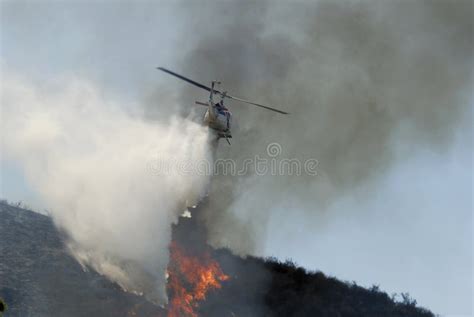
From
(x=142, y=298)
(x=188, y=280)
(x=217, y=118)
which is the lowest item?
(x=142, y=298)

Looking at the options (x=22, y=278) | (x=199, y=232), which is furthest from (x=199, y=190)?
(x=22, y=278)

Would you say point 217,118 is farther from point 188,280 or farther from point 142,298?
point 142,298

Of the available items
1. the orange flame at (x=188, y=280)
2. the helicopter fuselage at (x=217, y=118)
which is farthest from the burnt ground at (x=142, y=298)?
the helicopter fuselage at (x=217, y=118)

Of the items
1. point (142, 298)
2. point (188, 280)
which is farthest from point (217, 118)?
point (142, 298)

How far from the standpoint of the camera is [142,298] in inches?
1540

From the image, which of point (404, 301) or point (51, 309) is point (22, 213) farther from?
point (404, 301)

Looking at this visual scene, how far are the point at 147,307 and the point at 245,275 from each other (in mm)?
9081

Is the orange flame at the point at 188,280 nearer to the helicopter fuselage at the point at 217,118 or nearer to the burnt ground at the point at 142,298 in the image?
the burnt ground at the point at 142,298

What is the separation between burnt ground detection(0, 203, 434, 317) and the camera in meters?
37.6

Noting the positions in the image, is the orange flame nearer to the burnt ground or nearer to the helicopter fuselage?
the burnt ground

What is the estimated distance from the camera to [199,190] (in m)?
41.7

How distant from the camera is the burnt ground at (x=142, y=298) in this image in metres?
37.6

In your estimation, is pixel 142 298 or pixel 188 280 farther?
pixel 188 280

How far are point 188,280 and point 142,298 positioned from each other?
133 inches
